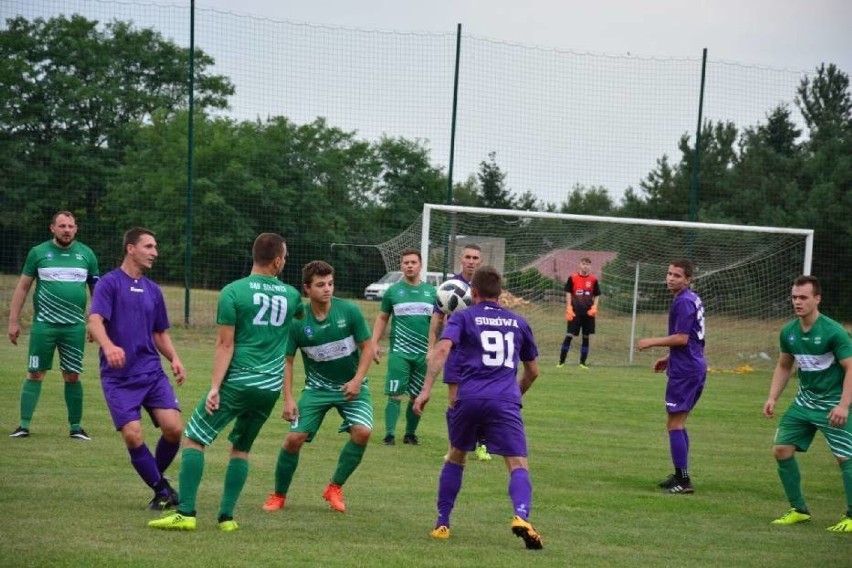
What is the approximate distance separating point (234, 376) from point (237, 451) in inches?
22.8

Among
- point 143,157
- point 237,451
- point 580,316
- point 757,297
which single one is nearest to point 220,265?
point 143,157

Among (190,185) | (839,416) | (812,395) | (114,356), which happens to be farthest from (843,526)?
(190,185)

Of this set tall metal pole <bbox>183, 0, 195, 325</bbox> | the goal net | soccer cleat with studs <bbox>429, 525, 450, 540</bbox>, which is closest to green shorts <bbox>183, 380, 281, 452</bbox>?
soccer cleat with studs <bbox>429, 525, 450, 540</bbox>

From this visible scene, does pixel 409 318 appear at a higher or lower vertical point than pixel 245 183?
lower

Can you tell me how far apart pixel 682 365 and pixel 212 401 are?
192 inches

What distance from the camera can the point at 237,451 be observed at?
7.53 metres

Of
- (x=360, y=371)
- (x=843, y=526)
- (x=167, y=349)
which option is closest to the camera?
(x=360, y=371)

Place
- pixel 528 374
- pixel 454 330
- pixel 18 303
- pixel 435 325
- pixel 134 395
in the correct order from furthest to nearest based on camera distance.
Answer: pixel 18 303, pixel 435 325, pixel 134 395, pixel 528 374, pixel 454 330

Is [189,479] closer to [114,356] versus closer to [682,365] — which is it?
[114,356]

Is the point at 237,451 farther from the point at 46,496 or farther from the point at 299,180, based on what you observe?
the point at 299,180

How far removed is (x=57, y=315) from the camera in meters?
11.4

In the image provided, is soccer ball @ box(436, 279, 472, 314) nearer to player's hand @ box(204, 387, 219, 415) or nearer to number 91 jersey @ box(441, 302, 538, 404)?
number 91 jersey @ box(441, 302, 538, 404)

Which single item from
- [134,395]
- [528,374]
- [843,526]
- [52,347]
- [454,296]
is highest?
[454,296]

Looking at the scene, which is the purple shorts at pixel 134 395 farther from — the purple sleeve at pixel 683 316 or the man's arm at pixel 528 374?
the purple sleeve at pixel 683 316
